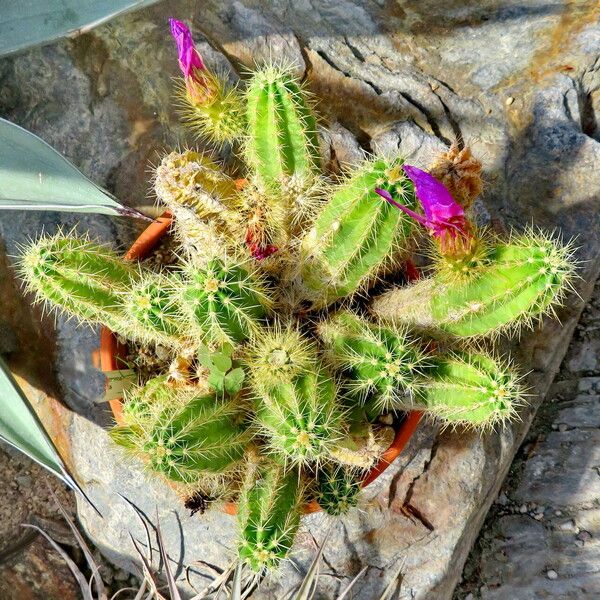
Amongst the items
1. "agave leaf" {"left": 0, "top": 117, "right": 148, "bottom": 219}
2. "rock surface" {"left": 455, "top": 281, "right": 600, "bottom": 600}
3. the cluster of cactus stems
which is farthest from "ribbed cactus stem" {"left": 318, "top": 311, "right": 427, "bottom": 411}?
"rock surface" {"left": 455, "top": 281, "right": 600, "bottom": 600}

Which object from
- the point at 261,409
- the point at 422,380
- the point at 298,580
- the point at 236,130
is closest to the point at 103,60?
the point at 236,130

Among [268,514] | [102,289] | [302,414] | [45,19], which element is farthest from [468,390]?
[45,19]

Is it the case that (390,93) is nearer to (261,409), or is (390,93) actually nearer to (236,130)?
(236,130)

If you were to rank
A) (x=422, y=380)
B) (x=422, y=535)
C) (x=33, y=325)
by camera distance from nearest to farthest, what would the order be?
(x=422, y=380) < (x=422, y=535) < (x=33, y=325)

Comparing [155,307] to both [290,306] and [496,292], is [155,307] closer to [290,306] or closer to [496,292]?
[290,306]

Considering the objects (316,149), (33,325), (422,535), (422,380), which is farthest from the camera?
(33,325)

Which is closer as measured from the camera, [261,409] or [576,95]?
[261,409]
